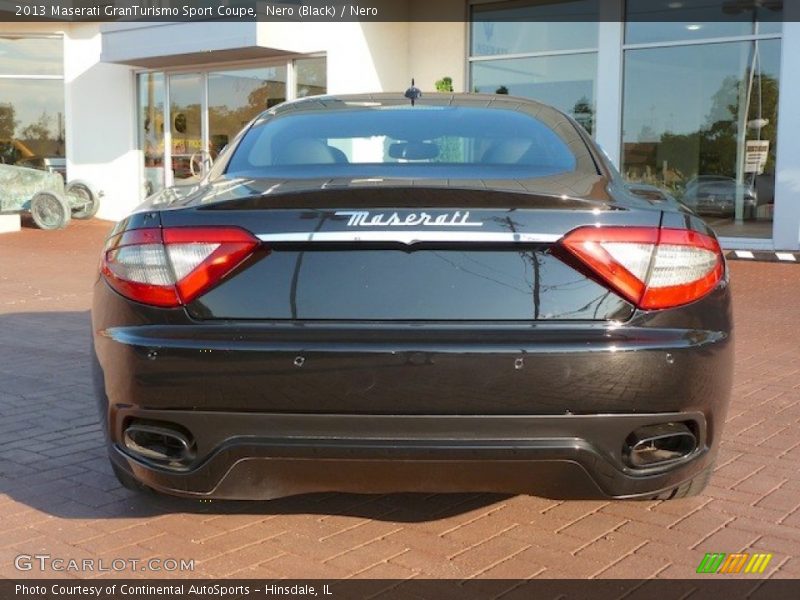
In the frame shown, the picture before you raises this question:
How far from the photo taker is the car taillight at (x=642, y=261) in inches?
100

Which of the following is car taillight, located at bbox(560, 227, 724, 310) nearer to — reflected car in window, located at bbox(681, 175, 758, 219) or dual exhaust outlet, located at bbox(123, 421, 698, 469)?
dual exhaust outlet, located at bbox(123, 421, 698, 469)

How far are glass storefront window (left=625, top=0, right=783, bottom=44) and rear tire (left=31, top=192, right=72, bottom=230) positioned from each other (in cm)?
1007

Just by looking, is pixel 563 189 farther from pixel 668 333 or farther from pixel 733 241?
pixel 733 241

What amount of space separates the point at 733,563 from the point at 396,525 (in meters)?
1.15

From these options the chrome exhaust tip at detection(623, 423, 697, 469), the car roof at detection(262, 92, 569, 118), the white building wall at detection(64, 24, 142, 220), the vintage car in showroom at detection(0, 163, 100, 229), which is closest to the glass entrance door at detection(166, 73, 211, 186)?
the white building wall at detection(64, 24, 142, 220)

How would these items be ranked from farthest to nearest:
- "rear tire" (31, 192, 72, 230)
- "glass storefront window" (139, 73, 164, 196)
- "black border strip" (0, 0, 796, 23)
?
1. "glass storefront window" (139, 73, 164, 196)
2. "rear tire" (31, 192, 72, 230)
3. "black border strip" (0, 0, 796, 23)

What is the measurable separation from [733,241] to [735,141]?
1.59 metres

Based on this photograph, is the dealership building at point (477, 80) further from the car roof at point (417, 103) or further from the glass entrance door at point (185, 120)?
the car roof at point (417, 103)

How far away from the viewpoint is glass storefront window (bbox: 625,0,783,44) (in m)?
13.4

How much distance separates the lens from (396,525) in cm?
329

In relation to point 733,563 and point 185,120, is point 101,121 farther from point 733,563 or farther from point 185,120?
point 733,563
